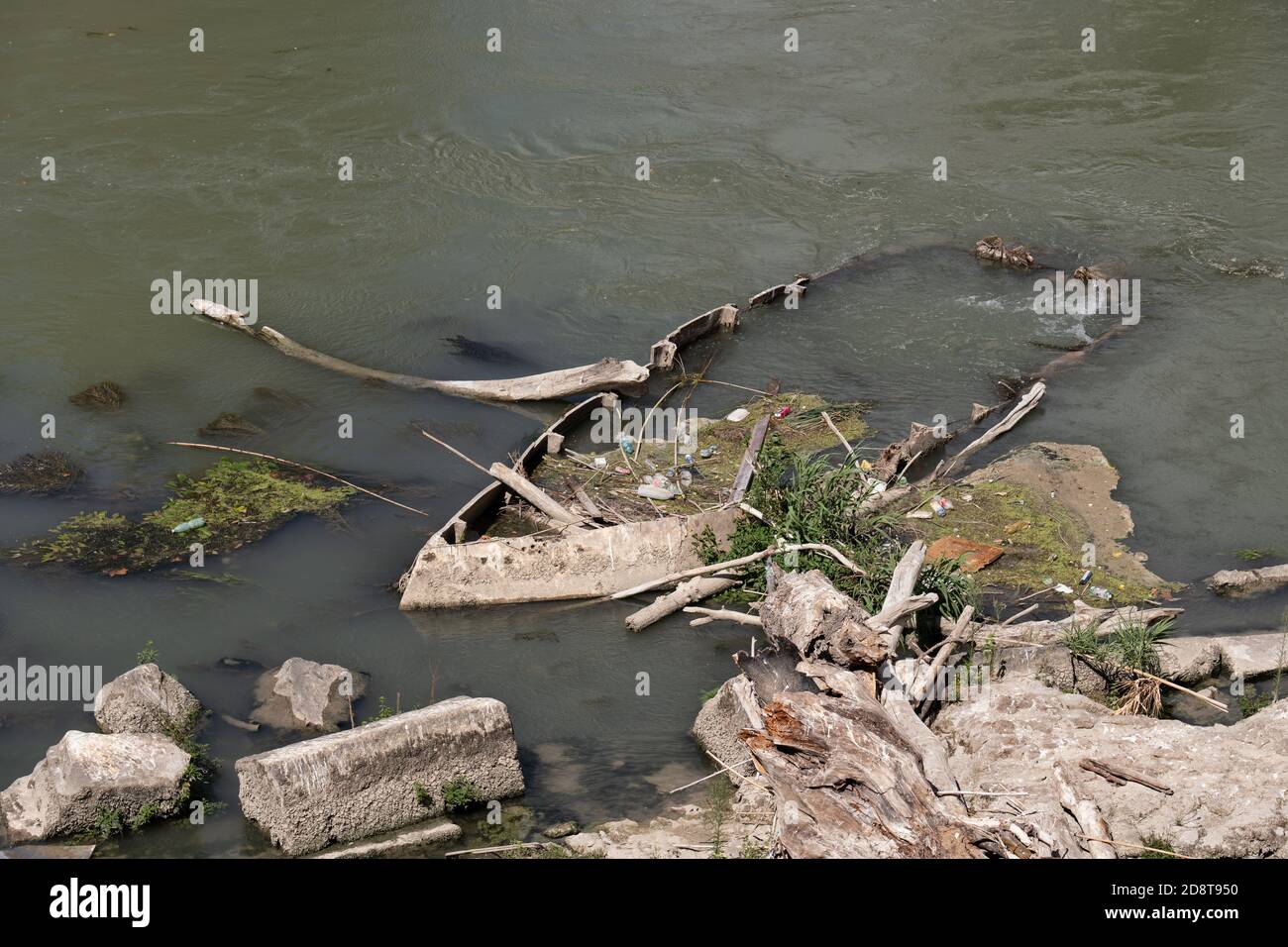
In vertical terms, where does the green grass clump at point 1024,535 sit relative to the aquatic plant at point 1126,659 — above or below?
above

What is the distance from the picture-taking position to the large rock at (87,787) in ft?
21.1

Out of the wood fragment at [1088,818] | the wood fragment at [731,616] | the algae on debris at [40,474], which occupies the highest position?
the algae on debris at [40,474]

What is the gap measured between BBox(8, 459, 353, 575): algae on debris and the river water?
0.73 ft

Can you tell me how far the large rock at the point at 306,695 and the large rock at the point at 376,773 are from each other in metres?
0.91

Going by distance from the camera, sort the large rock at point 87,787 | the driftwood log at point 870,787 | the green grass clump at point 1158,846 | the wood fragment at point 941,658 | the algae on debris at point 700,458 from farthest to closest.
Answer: the algae on debris at point 700,458 → the wood fragment at point 941,658 → the large rock at point 87,787 → the green grass clump at point 1158,846 → the driftwood log at point 870,787

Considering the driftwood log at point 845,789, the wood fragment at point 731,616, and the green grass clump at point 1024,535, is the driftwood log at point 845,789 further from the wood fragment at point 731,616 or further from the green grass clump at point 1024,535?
the green grass clump at point 1024,535

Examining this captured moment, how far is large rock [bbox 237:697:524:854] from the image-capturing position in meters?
6.34

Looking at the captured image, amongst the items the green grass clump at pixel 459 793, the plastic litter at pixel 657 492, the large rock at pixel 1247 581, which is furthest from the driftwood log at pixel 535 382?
the green grass clump at pixel 459 793

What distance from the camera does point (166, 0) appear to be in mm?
20656

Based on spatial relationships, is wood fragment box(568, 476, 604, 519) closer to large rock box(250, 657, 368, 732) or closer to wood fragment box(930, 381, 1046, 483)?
large rock box(250, 657, 368, 732)

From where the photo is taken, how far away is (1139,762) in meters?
6.68

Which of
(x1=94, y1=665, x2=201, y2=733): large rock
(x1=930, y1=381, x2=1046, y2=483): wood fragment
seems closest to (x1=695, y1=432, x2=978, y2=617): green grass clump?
(x1=930, y1=381, x2=1046, y2=483): wood fragment

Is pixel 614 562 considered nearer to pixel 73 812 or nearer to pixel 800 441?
pixel 800 441

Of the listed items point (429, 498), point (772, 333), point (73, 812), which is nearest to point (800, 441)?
point (772, 333)
